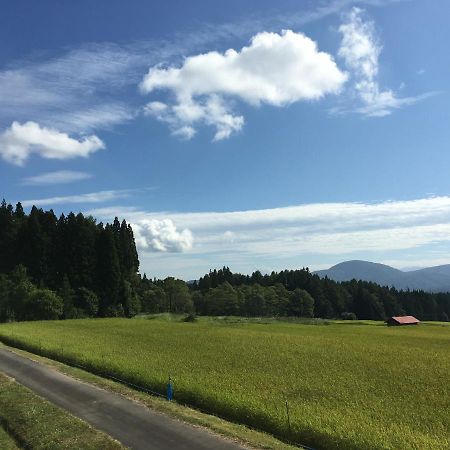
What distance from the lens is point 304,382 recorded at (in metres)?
25.0

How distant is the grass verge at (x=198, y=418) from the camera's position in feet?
51.7

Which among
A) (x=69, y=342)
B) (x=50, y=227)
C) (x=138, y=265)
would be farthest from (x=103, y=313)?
(x=69, y=342)

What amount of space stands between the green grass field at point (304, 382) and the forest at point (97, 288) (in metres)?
42.3

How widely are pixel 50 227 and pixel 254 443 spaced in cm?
Result: 9354

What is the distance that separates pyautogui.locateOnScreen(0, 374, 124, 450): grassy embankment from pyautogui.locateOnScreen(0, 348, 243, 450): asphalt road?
729 mm

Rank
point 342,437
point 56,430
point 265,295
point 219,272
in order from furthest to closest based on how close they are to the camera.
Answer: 1. point 219,272
2. point 265,295
3. point 56,430
4. point 342,437

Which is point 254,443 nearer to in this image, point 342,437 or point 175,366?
point 342,437

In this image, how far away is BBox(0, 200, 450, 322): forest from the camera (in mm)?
84875

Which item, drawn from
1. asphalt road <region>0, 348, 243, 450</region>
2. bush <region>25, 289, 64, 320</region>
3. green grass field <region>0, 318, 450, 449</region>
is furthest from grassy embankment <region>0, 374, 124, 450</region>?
bush <region>25, 289, 64, 320</region>

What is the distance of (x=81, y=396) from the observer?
878 inches

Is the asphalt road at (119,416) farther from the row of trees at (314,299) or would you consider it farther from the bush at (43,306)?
the row of trees at (314,299)

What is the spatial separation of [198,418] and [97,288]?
8248cm

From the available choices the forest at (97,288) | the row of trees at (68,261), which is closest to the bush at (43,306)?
the forest at (97,288)

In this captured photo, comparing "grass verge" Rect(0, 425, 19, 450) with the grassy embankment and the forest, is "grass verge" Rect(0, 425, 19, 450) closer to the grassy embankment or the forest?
the grassy embankment
